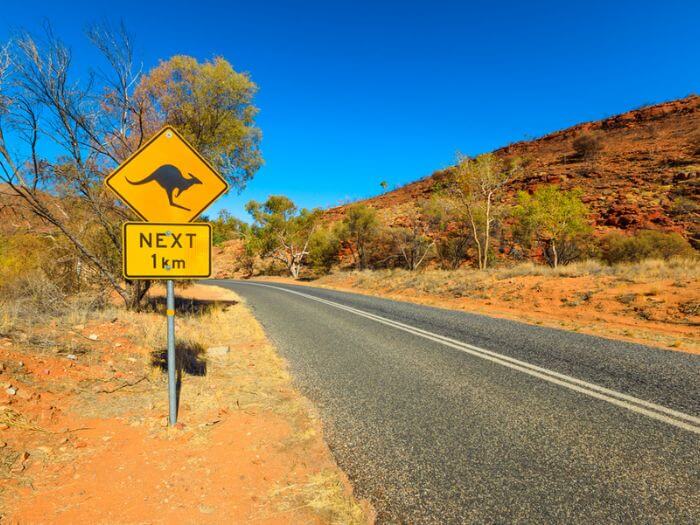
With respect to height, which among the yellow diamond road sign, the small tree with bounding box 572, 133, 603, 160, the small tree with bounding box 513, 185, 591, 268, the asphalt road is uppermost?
the small tree with bounding box 572, 133, 603, 160

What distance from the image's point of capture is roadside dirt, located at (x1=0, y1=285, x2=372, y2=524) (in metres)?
2.22

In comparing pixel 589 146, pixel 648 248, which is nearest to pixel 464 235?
pixel 648 248

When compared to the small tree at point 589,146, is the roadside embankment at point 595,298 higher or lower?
lower

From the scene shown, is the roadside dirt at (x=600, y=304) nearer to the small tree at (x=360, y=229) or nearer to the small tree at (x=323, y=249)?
the small tree at (x=360, y=229)

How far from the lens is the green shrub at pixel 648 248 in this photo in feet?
74.2

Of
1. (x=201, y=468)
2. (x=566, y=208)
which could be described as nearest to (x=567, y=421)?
(x=201, y=468)

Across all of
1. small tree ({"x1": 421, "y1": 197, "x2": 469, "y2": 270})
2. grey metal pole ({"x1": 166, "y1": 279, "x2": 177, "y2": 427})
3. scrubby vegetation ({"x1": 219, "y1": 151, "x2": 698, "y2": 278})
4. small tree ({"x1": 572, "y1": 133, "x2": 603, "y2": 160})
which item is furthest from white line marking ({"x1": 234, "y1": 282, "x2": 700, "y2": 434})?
small tree ({"x1": 572, "y1": 133, "x2": 603, "y2": 160})

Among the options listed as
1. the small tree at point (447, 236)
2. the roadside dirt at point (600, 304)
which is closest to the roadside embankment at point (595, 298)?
the roadside dirt at point (600, 304)

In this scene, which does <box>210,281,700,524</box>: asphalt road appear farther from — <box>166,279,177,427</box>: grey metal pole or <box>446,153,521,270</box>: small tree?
<box>446,153,521,270</box>: small tree

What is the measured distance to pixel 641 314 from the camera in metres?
9.75

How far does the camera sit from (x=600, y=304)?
1105 cm

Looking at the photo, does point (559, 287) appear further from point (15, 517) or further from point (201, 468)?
point (15, 517)

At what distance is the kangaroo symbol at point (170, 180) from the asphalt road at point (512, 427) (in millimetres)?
2740

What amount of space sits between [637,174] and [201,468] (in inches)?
2009
